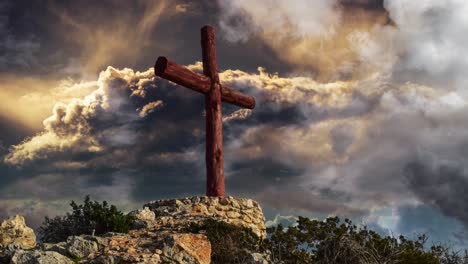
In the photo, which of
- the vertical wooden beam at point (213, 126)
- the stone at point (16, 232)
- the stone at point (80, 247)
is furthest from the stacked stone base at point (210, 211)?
the stone at point (16, 232)

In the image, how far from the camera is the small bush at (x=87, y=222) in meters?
16.0

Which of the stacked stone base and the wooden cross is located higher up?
the wooden cross

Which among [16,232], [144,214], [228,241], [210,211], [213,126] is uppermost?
[213,126]

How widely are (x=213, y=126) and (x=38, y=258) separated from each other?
936 centimetres

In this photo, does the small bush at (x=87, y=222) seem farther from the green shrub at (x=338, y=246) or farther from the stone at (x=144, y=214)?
the green shrub at (x=338, y=246)

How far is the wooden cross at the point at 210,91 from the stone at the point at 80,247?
6603 mm

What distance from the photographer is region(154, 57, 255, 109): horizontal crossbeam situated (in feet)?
59.9

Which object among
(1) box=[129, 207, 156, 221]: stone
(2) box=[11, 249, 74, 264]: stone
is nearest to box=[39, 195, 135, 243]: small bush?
(1) box=[129, 207, 156, 221]: stone

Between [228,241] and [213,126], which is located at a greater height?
[213,126]

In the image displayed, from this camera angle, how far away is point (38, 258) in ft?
39.0

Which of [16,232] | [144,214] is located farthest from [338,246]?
[16,232]

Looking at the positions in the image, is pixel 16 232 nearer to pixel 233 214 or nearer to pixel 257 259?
pixel 233 214

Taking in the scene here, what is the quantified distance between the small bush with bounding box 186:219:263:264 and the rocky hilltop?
432mm

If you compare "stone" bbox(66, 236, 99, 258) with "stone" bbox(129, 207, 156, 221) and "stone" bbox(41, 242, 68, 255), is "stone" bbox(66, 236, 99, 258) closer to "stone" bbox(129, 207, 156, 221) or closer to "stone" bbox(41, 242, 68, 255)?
"stone" bbox(41, 242, 68, 255)
